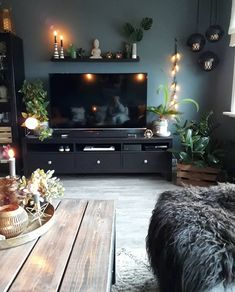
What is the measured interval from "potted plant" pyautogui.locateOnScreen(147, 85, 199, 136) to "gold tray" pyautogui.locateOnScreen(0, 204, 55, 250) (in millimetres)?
2300

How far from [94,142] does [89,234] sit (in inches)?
86.7

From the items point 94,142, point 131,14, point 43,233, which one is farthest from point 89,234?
point 131,14

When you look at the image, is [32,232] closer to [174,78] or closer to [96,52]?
[96,52]

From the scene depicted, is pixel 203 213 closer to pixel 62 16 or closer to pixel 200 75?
pixel 200 75

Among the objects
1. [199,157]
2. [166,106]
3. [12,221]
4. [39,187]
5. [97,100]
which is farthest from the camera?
[166,106]

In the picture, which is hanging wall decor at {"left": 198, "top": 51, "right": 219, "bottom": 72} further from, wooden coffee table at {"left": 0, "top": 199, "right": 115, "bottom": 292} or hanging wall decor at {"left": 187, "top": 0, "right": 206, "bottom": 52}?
wooden coffee table at {"left": 0, "top": 199, "right": 115, "bottom": 292}

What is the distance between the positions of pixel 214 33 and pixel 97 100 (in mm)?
1567

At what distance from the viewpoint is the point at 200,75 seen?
11.9 ft

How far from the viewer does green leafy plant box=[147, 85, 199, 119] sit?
3457 mm

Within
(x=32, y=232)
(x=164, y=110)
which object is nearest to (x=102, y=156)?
(x=164, y=110)

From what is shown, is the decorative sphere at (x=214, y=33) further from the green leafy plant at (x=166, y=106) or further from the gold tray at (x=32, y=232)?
the gold tray at (x=32, y=232)

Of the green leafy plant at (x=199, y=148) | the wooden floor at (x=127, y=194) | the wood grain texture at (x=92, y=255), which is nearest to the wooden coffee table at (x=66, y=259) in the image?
the wood grain texture at (x=92, y=255)

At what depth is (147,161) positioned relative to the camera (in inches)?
132

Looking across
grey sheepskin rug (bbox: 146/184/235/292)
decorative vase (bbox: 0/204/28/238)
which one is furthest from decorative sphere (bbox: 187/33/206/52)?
decorative vase (bbox: 0/204/28/238)
